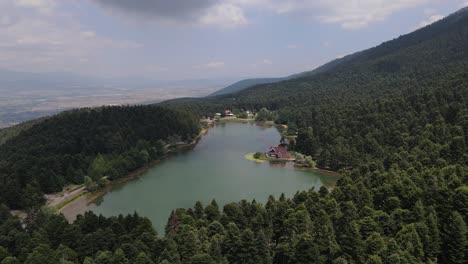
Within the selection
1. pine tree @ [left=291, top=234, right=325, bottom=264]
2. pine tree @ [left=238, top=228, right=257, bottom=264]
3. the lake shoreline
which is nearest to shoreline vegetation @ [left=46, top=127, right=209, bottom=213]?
the lake shoreline

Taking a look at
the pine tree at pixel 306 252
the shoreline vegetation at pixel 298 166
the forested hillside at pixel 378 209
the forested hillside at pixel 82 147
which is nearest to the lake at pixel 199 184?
the shoreline vegetation at pixel 298 166

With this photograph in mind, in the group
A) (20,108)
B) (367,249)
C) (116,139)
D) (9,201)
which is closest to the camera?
(367,249)

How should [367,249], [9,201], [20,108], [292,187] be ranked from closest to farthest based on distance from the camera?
1. [367,249]
2. [9,201]
3. [292,187]
4. [20,108]

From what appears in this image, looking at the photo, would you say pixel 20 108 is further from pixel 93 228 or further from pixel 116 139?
pixel 93 228

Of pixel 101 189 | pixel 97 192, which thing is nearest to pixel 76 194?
pixel 97 192

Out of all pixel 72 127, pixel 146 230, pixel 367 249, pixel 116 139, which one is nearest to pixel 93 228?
pixel 146 230

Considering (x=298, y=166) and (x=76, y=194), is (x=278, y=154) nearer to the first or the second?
(x=298, y=166)

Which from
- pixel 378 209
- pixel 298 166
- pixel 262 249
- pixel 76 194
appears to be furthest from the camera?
pixel 298 166

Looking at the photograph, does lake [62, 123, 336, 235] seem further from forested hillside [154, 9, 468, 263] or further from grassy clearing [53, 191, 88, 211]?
forested hillside [154, 9, 468, 263]
